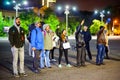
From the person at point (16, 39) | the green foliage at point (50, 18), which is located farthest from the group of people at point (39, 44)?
the green foliage at point (50, 18)

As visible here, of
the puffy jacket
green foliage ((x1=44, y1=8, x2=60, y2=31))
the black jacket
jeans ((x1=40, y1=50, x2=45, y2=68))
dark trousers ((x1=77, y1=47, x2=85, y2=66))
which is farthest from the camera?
green foliage ((x1=44, y1=8, x2=60, y2=31))

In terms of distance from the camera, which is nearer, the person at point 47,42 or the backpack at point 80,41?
the person at point 47,42

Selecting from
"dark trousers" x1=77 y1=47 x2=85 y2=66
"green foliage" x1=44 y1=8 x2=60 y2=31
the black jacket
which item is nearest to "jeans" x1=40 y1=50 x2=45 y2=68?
"dark trousers" x1=77 y1=47 x2=85 y2=66

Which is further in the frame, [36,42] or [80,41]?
[80,41]

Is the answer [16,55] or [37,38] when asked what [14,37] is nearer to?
[16,55]

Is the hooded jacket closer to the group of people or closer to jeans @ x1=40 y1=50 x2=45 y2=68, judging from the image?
the group of people

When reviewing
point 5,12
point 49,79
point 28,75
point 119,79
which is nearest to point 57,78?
point 49,79

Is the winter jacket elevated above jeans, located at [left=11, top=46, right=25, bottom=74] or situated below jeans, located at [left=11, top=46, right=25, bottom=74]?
above

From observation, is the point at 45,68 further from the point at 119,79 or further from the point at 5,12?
the point at 5,12

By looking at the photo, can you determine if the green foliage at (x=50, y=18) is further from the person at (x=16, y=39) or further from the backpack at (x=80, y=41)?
the person at (x=16, y=39)

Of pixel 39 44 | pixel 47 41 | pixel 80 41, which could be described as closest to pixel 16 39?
pixel 39 44

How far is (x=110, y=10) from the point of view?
97562mm

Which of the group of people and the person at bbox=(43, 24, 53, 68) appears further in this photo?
the person at bbox=(43, 24, 53, 68)

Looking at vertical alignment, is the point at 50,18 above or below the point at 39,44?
above
